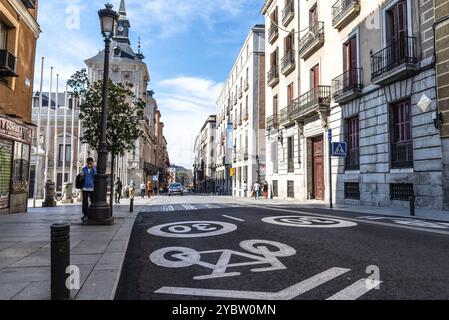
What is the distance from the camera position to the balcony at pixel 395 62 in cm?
1333

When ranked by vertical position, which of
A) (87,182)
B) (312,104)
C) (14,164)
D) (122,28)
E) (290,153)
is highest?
(122,28)

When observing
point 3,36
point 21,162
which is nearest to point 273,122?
point 21,162

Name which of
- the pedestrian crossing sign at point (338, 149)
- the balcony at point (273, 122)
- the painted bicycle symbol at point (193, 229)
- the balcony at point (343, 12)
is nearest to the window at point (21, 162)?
the painted bicycle symbol at point (193, 229)

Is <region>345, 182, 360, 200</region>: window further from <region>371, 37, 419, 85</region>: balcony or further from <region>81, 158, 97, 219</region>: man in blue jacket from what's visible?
<region>81, 158, 97, 219</region>: man in blue jacket

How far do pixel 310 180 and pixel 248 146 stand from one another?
17.5 meters

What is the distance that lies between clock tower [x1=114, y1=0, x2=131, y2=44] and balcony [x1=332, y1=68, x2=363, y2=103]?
5331 centimetres

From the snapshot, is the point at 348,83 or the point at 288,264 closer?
the point at 288,264

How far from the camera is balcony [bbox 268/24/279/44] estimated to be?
1175 inches

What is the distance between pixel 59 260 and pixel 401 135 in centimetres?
1451

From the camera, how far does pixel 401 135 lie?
14555mm

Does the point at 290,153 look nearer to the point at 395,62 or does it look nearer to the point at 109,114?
the point at 395,62

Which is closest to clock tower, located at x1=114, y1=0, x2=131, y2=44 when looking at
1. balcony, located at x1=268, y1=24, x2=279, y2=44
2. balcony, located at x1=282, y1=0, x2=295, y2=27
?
balcony, located at x1=268, y1=24, x2=279, y2=44

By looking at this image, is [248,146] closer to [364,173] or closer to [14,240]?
[364,173]

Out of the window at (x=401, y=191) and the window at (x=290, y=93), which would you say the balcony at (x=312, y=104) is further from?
the window at (x=401, y=191)
